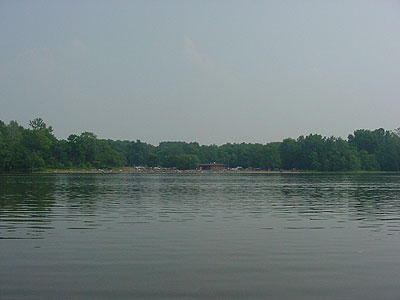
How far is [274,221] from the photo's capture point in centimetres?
2211

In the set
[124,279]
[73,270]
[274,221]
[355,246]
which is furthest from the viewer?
[274,221]

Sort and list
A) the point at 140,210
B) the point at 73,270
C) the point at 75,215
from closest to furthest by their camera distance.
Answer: the point at 73,270 < the point at 75,215 < the point at 140,210

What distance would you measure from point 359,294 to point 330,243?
6.41 metres

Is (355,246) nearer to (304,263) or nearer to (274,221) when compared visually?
(304,263)

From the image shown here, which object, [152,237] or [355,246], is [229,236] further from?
[355,246]

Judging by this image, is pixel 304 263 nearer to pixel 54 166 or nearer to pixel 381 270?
pixel 381 270

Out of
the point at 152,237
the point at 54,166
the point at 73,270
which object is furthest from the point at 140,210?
the point at 54,166

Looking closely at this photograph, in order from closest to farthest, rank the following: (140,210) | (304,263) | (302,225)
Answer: (304,263)
(302,225)
(140,210)

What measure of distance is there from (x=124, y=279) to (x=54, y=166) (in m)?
173

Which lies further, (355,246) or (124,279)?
(355,246)

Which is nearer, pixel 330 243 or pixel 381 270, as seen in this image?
pixel 381 270

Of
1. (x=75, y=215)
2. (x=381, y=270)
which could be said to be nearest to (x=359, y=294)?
(x=381, y=270)

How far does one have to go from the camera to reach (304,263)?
41.0ft

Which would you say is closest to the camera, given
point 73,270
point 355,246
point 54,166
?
point 73,270
